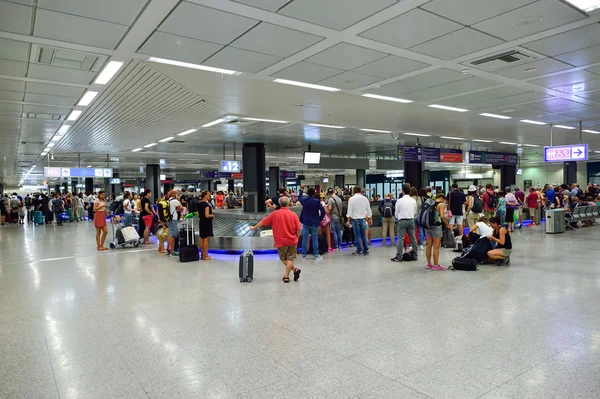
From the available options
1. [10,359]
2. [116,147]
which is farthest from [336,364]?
[116,147]

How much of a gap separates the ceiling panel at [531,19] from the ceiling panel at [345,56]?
1.71 m

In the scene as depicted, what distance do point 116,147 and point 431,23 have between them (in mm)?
17740

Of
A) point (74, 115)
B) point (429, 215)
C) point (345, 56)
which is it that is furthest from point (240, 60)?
point (74, 115)

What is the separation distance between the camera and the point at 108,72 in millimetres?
7551

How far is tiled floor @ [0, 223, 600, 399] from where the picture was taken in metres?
3.57

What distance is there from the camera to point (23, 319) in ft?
18.4

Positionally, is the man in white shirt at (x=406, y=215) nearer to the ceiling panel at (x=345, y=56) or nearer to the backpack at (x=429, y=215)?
the backpack at (x=429, y=215)

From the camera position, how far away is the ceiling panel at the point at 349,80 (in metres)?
8.03

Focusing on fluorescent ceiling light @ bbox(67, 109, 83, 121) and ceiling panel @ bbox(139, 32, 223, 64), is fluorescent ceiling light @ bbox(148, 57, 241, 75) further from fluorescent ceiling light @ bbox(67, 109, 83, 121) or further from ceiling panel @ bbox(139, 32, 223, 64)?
fluorescent ceiling light @ bbox(67, 109, 83, 121)

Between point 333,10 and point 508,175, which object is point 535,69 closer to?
point 333,10

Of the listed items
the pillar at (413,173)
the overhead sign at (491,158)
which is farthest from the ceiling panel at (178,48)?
the pillar at (413,173)

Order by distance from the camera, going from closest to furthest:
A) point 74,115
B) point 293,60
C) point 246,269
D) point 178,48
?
point 178,48 < point 293,60 < point 246,269 < point 74,115

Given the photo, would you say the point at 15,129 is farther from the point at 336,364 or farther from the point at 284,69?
the point at 336,364

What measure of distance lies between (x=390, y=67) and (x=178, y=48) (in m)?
3.75
